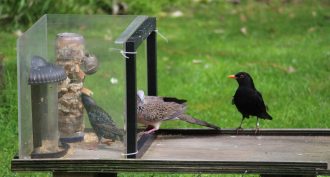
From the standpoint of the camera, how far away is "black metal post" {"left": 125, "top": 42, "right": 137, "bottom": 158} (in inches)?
173

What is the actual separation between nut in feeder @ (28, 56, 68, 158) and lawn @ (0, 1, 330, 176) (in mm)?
1432

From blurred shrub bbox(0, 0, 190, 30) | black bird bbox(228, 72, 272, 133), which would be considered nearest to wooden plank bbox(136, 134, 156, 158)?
black bird bbox(228, 72, 272, 133)

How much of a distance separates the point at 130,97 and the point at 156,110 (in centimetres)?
69

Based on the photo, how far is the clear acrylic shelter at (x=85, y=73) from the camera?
441 centimetres

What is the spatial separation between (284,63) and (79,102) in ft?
16.5

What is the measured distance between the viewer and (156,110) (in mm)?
5094

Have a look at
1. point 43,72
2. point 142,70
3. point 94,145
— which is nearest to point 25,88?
point 43,72

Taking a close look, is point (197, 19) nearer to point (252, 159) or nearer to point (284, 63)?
point (284, 63)

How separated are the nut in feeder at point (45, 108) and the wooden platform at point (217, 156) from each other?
0.36 ft

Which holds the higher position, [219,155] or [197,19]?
[197,19]

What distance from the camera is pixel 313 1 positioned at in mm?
13023

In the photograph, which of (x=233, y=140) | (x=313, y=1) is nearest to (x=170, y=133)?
(x=233, y=140)

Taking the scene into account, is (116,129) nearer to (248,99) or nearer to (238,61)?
(248,99)

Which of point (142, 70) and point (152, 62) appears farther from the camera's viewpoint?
point (152, 62)
